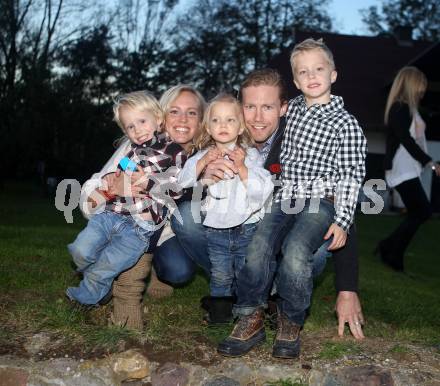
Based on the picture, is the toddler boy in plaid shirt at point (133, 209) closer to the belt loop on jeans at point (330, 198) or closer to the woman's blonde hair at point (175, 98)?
the woman's blonde hair at point (175, 98)

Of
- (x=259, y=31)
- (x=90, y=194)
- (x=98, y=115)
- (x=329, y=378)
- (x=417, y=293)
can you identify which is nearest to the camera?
(x=329, y=378)

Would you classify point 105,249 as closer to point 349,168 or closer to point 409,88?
point 349,168

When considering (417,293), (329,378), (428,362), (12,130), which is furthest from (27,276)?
(12,130)

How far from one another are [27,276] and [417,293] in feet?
10.9

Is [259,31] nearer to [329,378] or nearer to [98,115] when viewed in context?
[98,115]

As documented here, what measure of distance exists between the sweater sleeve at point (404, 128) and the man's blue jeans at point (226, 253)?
3.08 metres

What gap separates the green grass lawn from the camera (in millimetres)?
3273

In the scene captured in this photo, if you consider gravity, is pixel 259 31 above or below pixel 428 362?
above

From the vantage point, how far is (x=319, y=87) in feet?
11.3

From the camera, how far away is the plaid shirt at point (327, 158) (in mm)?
3320

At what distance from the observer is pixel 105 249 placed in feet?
11.5

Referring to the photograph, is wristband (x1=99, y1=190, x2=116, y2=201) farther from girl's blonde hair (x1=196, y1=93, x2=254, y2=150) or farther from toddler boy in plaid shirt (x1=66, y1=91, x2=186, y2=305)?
girl's blonde hair (x1=196, y1=93, x2=254, y2=150)

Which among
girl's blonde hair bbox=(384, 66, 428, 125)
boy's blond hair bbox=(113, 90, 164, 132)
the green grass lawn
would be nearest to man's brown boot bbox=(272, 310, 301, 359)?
the green grass lawn

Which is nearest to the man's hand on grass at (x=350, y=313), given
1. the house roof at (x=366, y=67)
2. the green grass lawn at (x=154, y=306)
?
the green grass lawn at (x=154, y=306)
